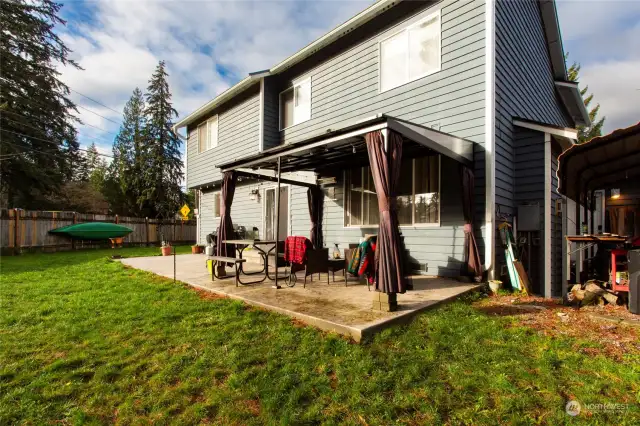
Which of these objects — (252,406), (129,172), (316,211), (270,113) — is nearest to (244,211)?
(270,113)

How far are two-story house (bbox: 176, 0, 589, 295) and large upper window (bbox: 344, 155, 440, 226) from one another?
23 mm

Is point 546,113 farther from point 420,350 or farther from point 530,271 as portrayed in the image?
point 420,350

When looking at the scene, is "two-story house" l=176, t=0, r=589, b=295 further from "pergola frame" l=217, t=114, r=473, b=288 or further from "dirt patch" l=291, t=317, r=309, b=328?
"dirt patch" l=291, t=317, r=309, b=328

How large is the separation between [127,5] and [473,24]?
8.06 m

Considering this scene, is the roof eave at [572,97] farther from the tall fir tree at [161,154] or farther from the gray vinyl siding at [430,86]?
the tall fir tree at [161,154]

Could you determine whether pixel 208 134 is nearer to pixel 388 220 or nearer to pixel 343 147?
pixel 343 147

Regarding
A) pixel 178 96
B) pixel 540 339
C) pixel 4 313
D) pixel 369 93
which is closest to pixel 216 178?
pixel 369 93

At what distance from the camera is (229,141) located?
11.8m

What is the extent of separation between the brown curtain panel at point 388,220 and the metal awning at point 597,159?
290cm

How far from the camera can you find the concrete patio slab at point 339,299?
3570 mm

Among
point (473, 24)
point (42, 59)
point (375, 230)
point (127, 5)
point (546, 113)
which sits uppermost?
point (42, 59)

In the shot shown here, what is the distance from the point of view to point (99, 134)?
23031 mm

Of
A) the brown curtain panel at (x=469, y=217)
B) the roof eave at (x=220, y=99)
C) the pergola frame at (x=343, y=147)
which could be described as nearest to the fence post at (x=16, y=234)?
the roof eave at (x=220, y=99)

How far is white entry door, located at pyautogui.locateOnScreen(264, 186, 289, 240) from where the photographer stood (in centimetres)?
1033
